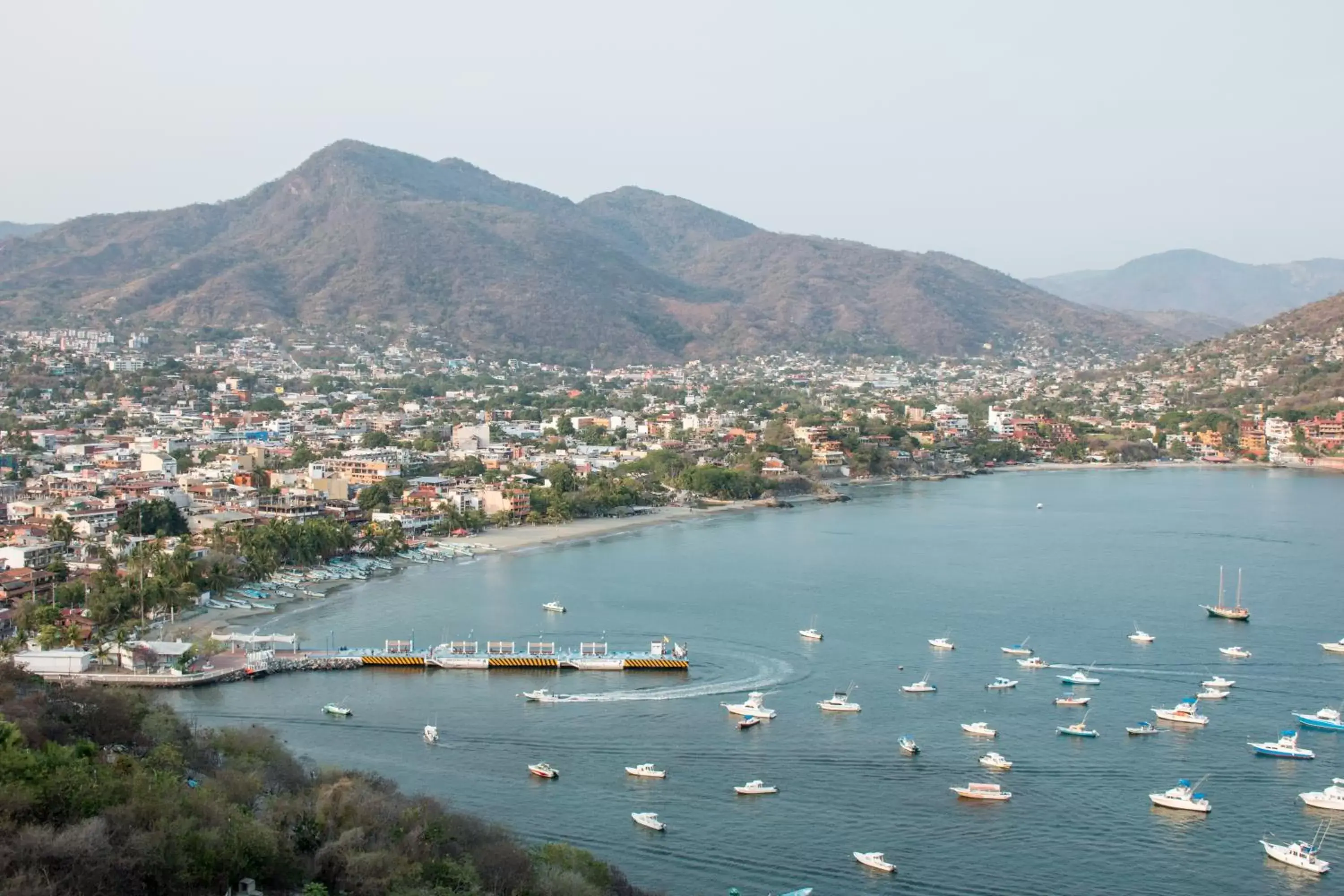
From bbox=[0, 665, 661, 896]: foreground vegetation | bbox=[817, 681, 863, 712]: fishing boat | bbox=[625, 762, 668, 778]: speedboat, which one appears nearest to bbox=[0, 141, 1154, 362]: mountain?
bbox=[817, 681, 863, 712]: fishing boat

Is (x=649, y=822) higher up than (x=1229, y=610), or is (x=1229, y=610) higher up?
(x=1229, y=610)

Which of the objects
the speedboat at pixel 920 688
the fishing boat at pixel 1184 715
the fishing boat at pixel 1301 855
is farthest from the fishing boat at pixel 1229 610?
the fishing boat at pixel 1301 855

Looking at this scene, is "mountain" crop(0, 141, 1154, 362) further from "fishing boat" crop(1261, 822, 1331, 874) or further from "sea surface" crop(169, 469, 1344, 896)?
"fishing boat" crop(1261, 822, 1331, 874)

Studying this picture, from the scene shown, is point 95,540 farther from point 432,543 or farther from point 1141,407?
point 1141,407

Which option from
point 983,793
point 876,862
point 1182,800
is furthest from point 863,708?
point 876,862

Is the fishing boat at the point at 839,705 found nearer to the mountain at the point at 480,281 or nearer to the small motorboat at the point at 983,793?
the small motorboat at the point at 983,793

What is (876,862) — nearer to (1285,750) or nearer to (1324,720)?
(1285,750)
